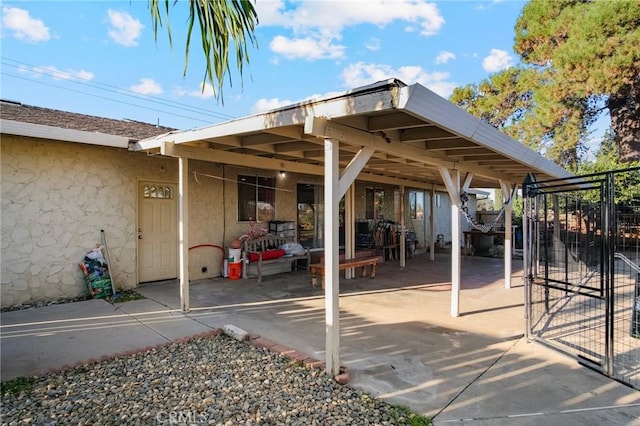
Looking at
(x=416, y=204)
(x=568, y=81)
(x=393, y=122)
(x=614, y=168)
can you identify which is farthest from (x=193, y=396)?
(x=614, y=168)

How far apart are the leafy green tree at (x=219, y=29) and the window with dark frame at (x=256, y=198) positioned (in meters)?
5.98

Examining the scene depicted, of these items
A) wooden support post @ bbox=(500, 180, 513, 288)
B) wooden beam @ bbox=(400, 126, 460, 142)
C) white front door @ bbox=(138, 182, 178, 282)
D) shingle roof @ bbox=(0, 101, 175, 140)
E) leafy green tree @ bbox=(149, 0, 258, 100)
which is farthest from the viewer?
wooden support post @ bbox=(500, 180, 513, 288)

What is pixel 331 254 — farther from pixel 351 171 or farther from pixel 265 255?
pixel 265 255

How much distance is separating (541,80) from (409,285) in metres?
9.52

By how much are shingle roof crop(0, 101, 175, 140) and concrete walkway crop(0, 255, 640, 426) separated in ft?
9.29

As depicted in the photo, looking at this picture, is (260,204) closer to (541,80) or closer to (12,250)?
(12,250)

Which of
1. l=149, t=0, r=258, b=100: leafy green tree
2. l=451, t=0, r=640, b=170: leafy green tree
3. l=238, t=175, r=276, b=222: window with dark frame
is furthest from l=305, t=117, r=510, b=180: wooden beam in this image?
l=451, t=0, r=640, b=170: leafy green tree

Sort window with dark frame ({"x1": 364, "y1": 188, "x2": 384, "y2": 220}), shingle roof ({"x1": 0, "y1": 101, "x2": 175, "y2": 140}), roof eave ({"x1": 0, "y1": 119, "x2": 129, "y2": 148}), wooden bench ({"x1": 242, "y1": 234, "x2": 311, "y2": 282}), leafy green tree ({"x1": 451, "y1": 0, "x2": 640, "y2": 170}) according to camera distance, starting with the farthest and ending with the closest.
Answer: window with dark frame ({"x1": 364, "y1": 188, "x2": 384, "y2": 220}) < leafy green tree ({"x1": 451, "y1": 0, "x2": 640, "y2": 170}) < wooden bench ({"x1": 242, "y1": 234, "x2": 311, "y2": 282}) < shingle roof ({"x1": 0, "y1": 101, "x2": 175, "y2": 140}) < roof eave ({"x1": 0, "y1": 119, "x2": 129, "y2": 148})

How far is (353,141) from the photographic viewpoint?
3457 millimetres

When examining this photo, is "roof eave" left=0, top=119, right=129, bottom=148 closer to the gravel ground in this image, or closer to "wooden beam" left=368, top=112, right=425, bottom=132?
the gravel ground

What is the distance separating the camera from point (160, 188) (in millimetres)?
7059

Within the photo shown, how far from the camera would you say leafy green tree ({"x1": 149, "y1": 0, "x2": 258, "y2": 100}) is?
75.4 inches

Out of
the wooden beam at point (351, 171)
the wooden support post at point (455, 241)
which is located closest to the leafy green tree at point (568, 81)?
the wooden support post at point (455, 241)

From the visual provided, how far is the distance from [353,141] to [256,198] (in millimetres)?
5264
